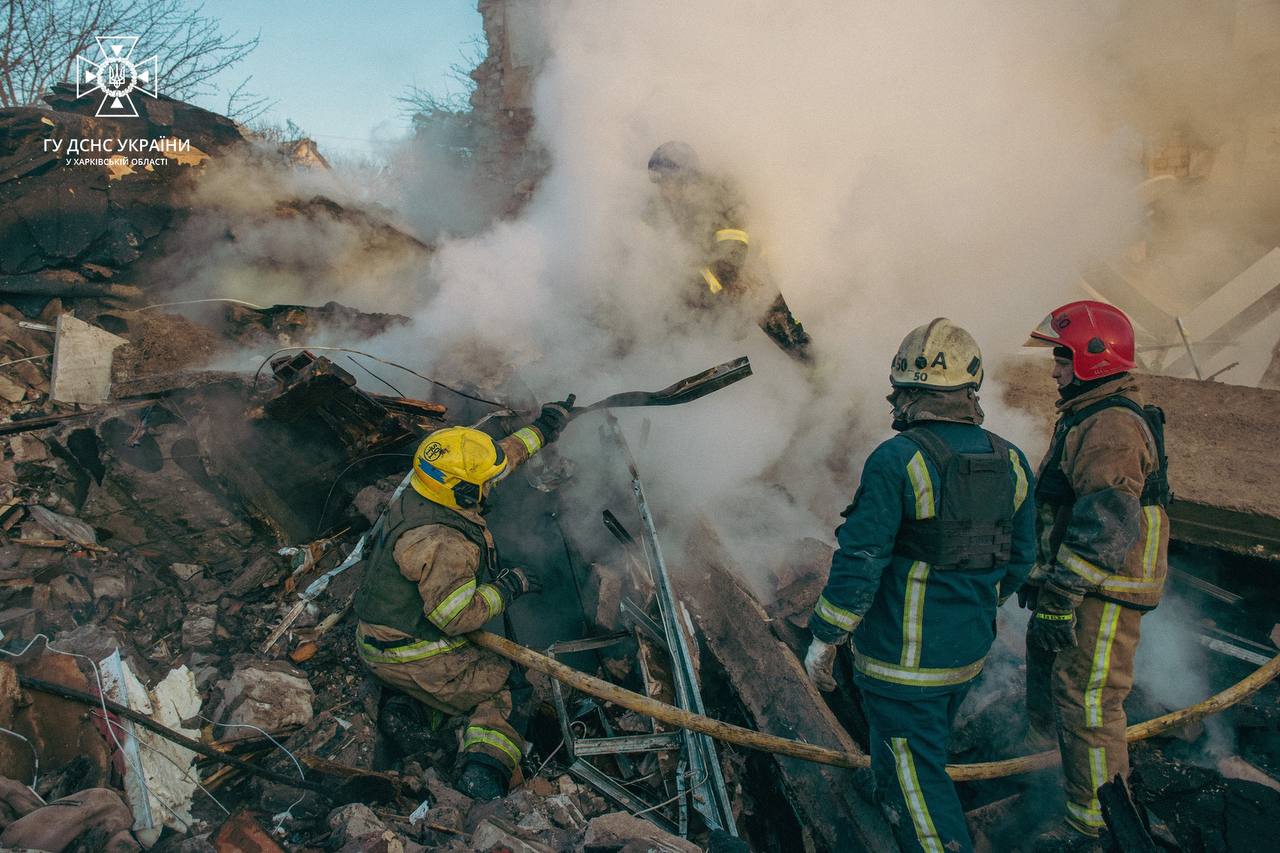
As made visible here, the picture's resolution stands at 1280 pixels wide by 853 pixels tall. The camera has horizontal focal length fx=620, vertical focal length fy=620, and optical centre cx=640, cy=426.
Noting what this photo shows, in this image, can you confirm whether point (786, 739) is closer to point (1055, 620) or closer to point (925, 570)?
point (925, 570)

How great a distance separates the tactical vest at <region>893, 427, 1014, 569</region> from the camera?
7.53 feet

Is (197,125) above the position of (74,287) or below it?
above

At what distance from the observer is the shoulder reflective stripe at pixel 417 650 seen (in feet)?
10.7

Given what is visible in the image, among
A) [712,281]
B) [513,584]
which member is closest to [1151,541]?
[513,584]

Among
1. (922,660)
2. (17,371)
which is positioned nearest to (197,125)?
(17,371)

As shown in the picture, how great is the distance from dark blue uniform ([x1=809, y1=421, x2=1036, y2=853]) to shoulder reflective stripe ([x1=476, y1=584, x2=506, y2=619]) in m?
1.64

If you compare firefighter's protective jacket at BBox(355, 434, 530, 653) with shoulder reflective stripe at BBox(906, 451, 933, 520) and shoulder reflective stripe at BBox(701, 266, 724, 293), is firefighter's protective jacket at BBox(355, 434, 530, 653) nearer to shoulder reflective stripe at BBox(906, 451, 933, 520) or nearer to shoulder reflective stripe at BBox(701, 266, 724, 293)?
shoulder reflective stripe at BBox(906, 451, 933, 520)

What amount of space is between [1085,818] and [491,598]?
9.30ft

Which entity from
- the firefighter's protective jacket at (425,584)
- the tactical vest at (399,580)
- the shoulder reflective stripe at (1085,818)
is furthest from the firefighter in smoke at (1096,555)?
the tactical vest at (399,580)

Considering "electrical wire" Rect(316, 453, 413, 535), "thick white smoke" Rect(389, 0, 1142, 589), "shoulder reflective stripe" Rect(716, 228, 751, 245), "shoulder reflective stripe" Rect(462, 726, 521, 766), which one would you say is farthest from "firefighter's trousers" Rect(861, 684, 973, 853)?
"shoulder reflective stripe" Rect(716, 228, 751, 245)

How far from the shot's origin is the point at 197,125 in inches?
339

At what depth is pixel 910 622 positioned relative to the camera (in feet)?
7.80

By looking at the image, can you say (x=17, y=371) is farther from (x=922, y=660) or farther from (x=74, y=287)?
(x=922, y=660)

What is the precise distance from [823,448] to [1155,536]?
10.3 feet
